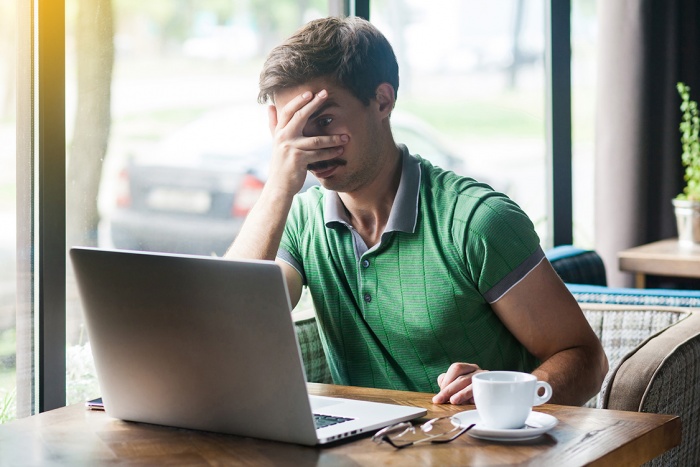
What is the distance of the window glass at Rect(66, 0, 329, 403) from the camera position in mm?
2068

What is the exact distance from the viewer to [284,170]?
6.17ft

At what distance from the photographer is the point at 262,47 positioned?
2.84 metres

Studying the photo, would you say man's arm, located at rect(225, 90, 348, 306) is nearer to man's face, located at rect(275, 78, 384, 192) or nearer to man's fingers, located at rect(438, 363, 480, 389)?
man's face, located at rect(275, 78, 384, 192)

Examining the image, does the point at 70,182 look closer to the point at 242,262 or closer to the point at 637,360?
the point at 242,262

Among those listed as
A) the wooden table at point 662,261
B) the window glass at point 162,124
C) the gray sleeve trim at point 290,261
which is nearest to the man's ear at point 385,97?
the gray sleeve trim at point 290,261

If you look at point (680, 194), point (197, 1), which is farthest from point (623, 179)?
point (197, 1)

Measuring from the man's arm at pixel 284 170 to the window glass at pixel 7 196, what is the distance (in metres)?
0.45

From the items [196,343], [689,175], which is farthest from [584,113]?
[196,343]

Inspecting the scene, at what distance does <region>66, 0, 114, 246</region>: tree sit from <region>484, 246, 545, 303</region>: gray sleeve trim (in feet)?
2.92

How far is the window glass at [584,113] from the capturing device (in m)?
5.10

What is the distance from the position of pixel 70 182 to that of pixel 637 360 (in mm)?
1225

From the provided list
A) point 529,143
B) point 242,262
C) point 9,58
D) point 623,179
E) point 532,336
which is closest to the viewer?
point 242,262

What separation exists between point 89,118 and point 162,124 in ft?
1.15

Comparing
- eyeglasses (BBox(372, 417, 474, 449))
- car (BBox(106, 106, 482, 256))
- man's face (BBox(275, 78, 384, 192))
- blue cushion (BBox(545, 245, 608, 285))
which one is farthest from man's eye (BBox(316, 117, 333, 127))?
blue cushion (BBox(545, 245, 608, 285))
